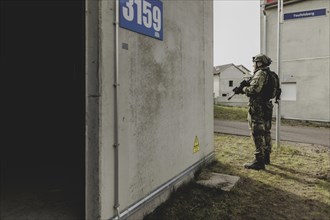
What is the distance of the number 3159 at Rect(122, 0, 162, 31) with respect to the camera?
291 cm

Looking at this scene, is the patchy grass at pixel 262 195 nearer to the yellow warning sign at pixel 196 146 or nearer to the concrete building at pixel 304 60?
the yellow warning sign at pixel 196 146

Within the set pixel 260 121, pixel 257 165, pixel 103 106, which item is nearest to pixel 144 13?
pixel 103 106

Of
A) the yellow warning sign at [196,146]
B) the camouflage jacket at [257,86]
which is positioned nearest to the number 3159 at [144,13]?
the yellow warning sign at [196,146]

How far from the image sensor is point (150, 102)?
135 inches

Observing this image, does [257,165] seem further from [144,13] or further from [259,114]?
[144,13]

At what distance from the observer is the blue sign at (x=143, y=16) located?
Answer: 2.86m

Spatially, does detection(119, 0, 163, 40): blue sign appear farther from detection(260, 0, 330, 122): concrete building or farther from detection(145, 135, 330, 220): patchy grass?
detection(260, 0, 330, 122): concrete building

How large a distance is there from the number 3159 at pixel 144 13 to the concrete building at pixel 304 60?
12019 mm

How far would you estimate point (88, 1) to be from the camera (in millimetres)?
2510

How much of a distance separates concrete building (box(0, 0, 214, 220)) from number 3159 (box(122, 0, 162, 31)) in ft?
0.08

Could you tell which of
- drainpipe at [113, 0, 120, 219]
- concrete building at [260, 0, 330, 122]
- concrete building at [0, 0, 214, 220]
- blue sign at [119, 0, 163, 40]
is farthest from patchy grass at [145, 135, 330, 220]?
concrete building at [260, 0, 330, 122]
